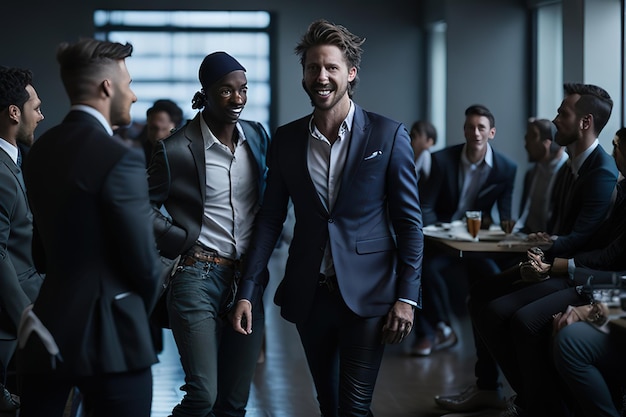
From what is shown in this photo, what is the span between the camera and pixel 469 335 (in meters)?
6.84

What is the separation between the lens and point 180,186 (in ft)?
11.3

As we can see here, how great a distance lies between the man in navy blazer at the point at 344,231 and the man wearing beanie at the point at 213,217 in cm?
11

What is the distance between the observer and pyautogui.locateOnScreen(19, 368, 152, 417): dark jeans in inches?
98.9

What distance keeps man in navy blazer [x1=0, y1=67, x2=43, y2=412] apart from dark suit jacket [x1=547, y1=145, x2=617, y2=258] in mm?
2437

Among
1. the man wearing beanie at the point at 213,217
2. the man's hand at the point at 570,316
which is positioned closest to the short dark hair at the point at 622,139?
the man's hand at the point at 570,316

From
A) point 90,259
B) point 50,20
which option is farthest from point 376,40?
point 90,259

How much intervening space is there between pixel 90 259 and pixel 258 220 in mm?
1080

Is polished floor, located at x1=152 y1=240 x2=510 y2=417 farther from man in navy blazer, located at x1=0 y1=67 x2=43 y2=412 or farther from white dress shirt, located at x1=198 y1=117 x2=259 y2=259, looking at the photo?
white dress shirt, located at x1=198 y1=117 x2=259 y2=259

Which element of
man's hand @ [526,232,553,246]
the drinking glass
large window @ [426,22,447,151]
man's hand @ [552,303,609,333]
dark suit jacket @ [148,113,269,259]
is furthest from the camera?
large window @ [426,22,447,151]

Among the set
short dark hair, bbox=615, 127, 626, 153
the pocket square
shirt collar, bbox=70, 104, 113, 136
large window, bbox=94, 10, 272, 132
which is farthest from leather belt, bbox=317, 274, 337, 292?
large window, bbox=94, 10, 272, 132

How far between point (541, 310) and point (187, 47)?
29.8 ft

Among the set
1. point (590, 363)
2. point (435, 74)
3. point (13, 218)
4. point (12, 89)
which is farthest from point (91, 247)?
point (435, 74)

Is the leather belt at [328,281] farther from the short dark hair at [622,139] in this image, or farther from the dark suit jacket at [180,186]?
the short dark hair at [622,139]

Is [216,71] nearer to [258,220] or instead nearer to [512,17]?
[258,220]
